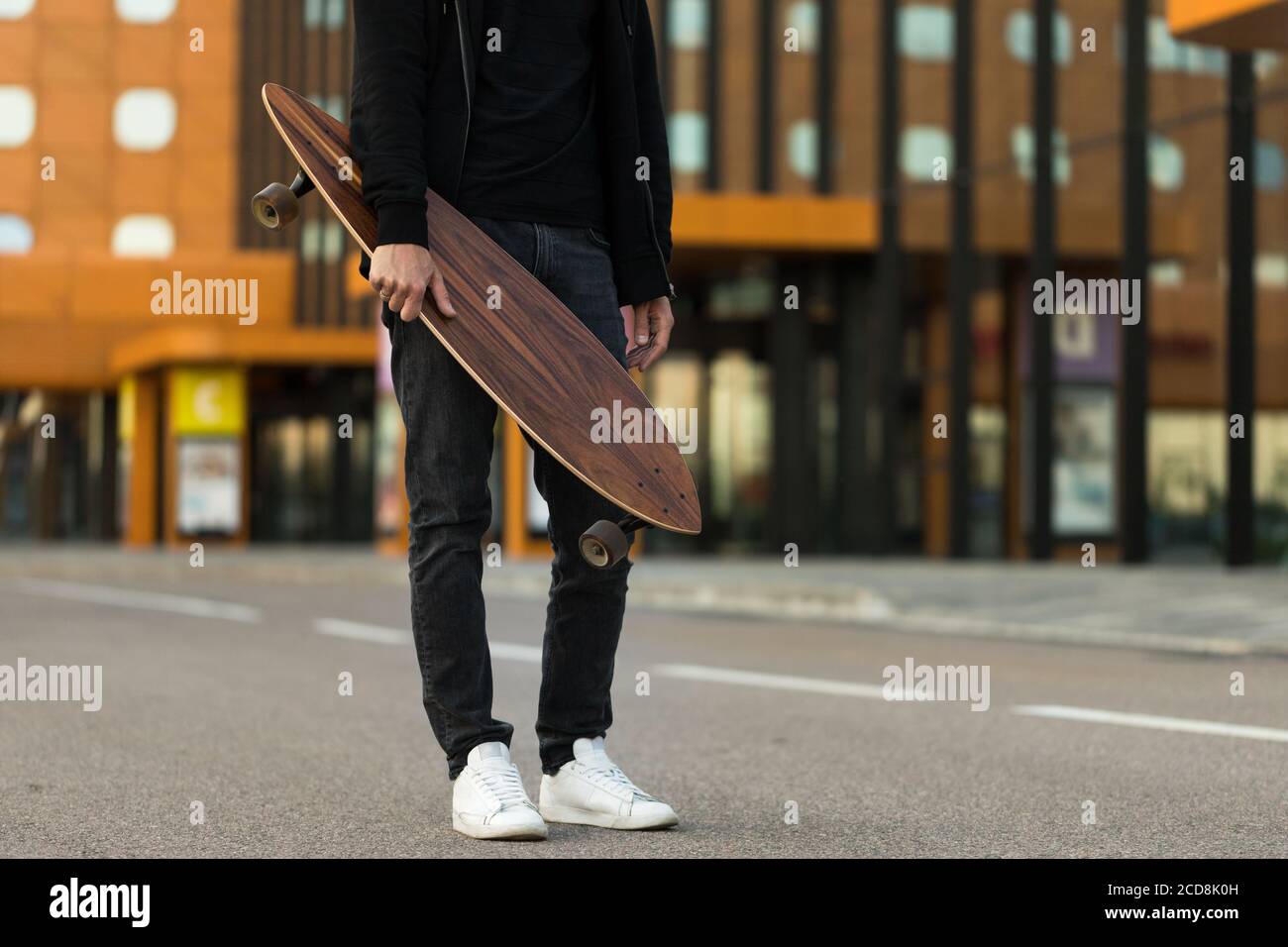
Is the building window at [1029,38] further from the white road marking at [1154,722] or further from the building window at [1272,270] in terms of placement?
the white road marking at [1154,722]

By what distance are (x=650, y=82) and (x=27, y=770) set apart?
2586mm

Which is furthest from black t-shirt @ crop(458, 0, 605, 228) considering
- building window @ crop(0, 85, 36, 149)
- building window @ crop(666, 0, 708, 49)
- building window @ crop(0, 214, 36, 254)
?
building window @ crop(0, 85, 36, 149)

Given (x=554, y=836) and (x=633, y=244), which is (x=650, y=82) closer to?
(x=633, y=244)

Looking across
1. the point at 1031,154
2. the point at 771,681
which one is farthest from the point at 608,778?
the point at 1031,154

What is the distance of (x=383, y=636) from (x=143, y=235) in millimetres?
29811

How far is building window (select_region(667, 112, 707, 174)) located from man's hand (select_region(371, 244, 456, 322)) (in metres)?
20.8

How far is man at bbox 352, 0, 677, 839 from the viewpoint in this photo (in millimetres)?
4086

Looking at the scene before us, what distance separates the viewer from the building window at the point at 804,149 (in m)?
23.7

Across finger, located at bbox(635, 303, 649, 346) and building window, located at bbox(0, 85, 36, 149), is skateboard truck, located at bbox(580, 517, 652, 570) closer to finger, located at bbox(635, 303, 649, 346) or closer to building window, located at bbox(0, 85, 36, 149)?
finger, located at bbox(635, 303, 649, 346)

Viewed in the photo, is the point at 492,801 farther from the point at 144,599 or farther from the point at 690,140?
the point at 690,140

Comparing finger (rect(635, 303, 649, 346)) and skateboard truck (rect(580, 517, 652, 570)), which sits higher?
finger (rect(635, 303, 649, 346))

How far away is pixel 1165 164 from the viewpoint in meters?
18.8

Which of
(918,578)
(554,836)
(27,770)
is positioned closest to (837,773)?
(554,836)

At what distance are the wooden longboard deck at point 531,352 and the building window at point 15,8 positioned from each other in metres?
37.6
